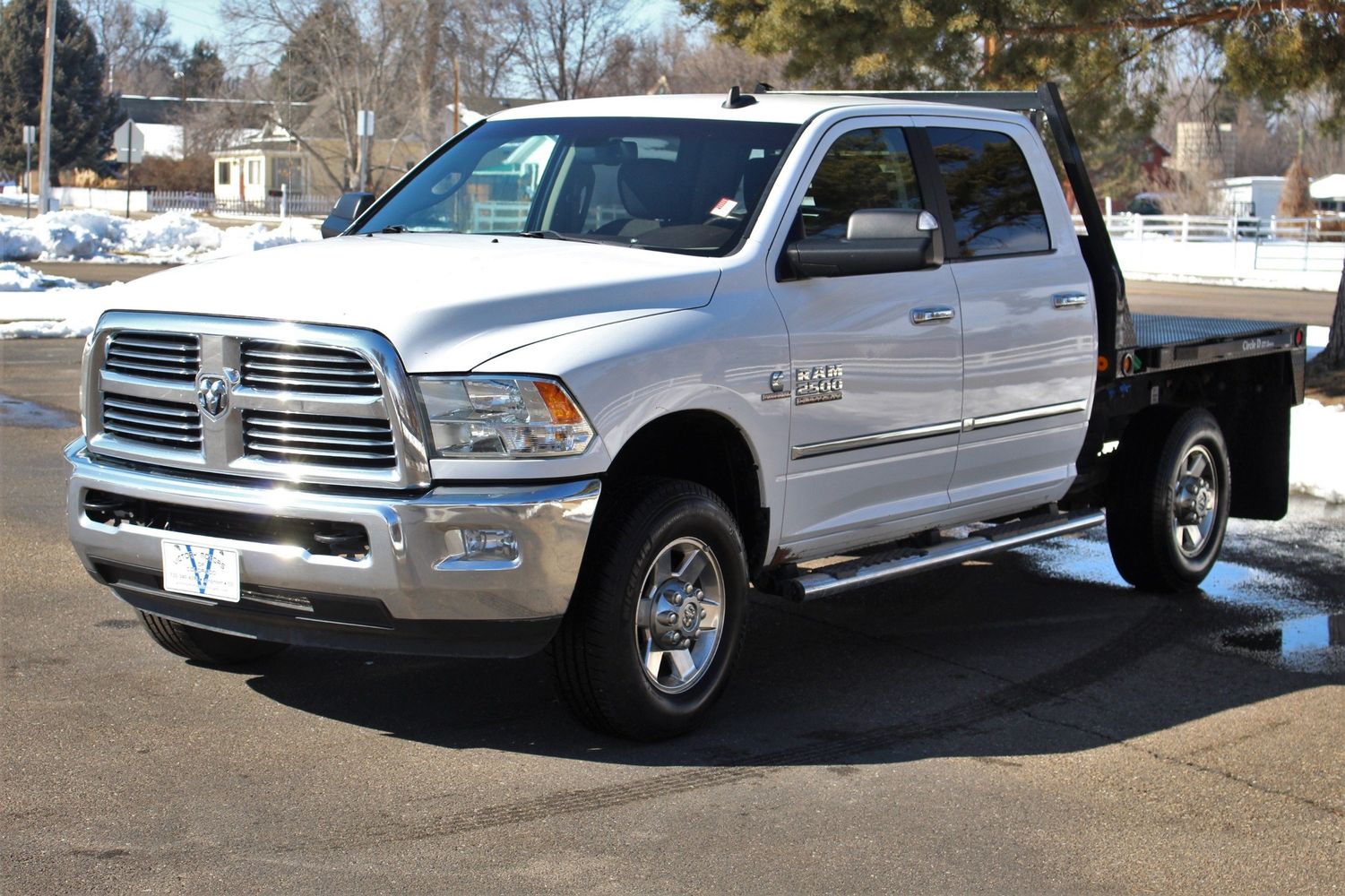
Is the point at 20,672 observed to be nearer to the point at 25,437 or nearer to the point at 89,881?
the point at 89,881

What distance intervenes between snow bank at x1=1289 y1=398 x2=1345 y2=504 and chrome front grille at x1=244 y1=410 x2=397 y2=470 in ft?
23.9

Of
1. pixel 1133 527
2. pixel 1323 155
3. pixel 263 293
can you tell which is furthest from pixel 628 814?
pixel 1323 155

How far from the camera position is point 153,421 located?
517 centimetres

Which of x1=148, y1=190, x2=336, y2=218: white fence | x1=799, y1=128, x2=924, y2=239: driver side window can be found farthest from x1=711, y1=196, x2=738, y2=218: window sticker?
x1=148, y1=190, x2=336, y2=218: white fence

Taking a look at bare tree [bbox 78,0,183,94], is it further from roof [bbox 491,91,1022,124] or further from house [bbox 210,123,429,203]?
roof [bbox 491,91,1022,124]

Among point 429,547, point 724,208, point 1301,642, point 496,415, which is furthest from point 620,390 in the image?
point 1301,642

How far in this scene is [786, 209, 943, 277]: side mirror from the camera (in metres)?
5.65

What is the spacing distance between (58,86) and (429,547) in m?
82.2

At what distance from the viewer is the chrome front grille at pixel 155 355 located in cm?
505

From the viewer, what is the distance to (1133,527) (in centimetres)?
774

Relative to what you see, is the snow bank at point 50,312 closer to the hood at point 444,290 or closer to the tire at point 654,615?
the hood at point 444,290

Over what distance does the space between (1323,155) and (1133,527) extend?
77621 mm

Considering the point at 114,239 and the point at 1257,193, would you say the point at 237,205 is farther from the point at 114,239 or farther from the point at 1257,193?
the point at 1257,193

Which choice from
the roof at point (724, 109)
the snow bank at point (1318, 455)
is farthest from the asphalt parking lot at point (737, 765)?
the snow bank at point (1318, 455)
